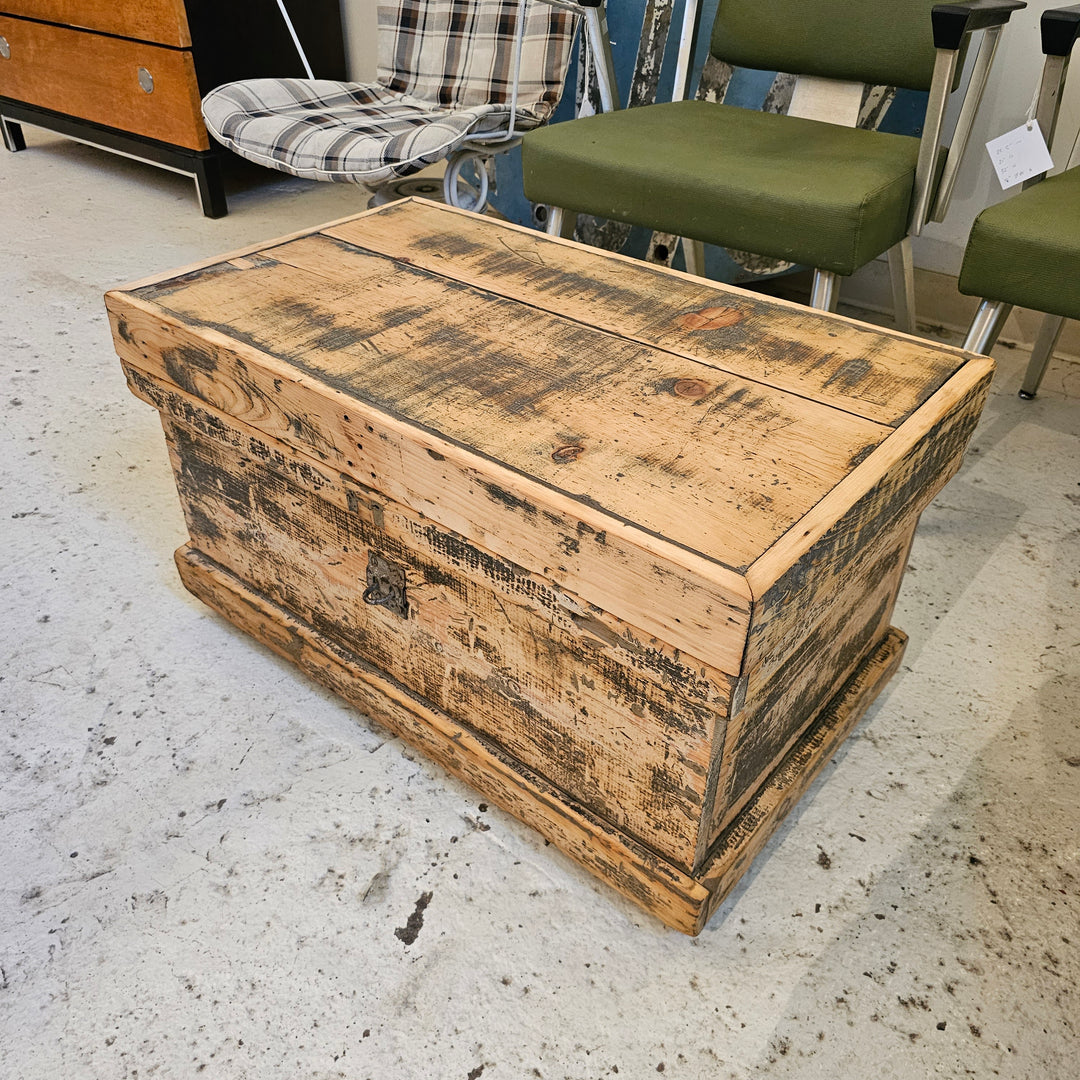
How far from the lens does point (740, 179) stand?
130 cm

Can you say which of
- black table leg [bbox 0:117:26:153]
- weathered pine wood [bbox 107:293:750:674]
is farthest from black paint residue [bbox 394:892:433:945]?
black table leg [bbox 0:117:26:153]

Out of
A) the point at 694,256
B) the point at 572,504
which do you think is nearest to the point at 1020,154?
the point at 694,256

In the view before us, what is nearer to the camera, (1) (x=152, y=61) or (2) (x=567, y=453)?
(2) (x=567, y=453)

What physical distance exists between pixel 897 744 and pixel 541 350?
598 millimetres

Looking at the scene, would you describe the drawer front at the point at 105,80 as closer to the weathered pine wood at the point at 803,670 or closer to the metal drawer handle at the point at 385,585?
the metal drawer handle at the point at 385,585

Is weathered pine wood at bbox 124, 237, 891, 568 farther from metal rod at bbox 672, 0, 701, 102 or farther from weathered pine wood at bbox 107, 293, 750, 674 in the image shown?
metal rod at bbox 672, 0, 701, 102

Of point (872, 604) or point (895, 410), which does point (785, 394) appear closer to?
point (895, 410)

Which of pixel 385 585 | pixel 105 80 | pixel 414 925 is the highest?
pixel 105 80

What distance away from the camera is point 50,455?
1499mm

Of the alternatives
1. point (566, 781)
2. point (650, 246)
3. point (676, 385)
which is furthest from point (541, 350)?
point (650, 246)

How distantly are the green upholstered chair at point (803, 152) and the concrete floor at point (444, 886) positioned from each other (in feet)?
1.62

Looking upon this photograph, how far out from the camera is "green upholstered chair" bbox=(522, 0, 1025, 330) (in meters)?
1.24

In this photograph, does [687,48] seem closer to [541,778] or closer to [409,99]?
[409,99]

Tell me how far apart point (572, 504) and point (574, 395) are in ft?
0.58
